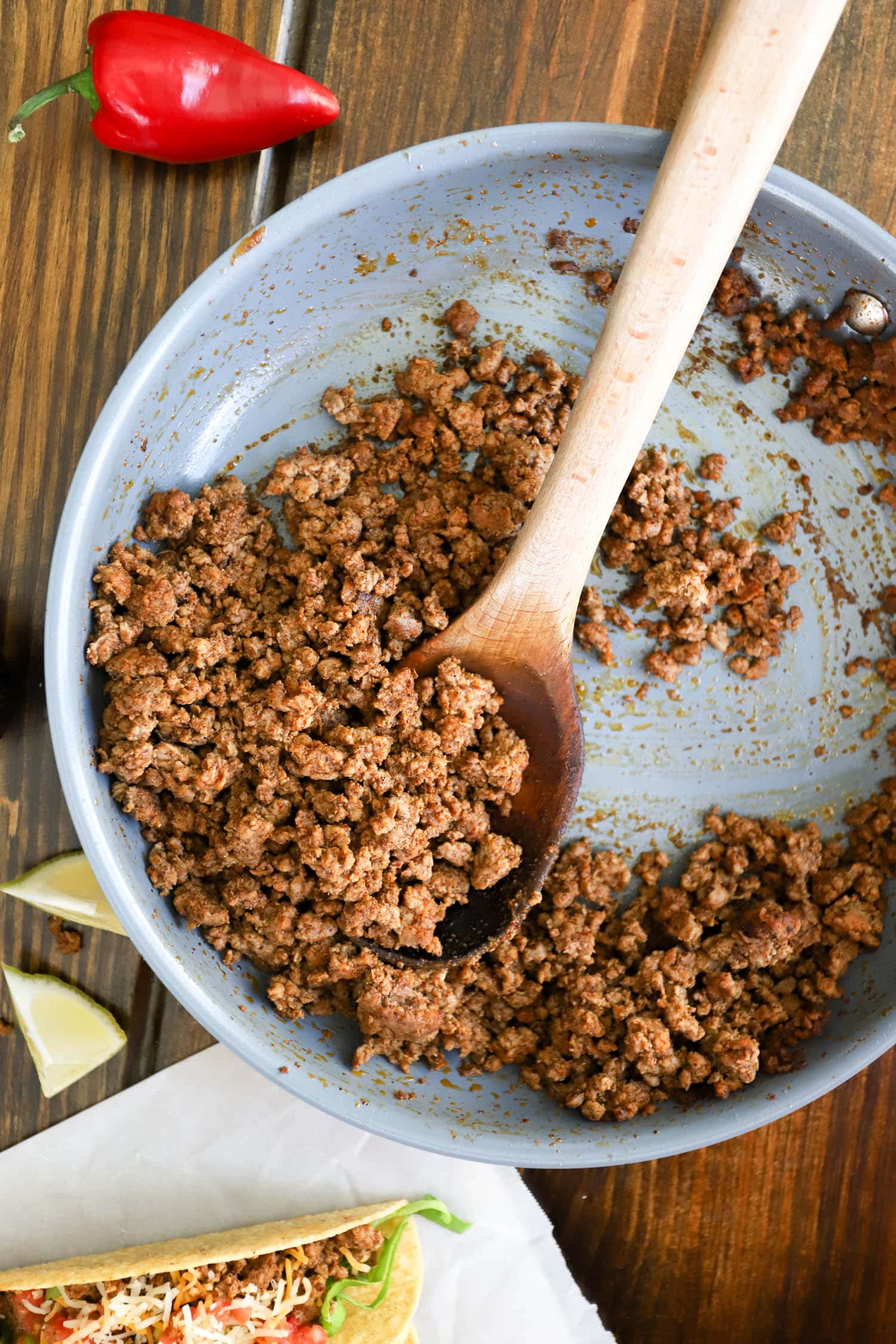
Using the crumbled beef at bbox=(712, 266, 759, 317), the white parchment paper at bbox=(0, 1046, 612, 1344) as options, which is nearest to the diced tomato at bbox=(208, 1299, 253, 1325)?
the white parchment paper at bbox=(0, 1046, 612, 1344)

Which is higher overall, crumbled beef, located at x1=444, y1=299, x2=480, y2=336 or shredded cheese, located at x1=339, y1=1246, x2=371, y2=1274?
crumbled beef, located at x1=444, y1=299, x2=480, y2=336

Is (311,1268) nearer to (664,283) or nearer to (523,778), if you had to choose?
(523,778)

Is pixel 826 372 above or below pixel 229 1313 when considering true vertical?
above

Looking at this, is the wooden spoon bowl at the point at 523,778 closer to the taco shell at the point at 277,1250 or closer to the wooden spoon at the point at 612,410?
the wooden spoon at the point at 612,410

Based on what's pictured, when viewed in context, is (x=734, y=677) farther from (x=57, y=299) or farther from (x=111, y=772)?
(x=57, y=299)

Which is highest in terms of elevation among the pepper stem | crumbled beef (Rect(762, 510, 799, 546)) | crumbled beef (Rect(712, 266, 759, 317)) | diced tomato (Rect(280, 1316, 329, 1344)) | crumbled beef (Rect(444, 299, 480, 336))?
the pepper stem

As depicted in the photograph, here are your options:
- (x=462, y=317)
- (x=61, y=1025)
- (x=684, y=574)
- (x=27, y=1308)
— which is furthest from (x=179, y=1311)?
(x=462, y=317)

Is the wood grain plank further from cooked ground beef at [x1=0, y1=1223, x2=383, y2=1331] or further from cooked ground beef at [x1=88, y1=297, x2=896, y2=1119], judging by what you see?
cooked ground beef at [x1=0, y1=1223, x2=383, y2=1331]

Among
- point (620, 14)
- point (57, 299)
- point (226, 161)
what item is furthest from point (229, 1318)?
point (620, 14)

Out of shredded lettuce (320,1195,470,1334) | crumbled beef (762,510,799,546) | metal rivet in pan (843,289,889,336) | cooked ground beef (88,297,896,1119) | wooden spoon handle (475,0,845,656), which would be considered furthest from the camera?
shredded lettuce (320,1195,470,1334)
